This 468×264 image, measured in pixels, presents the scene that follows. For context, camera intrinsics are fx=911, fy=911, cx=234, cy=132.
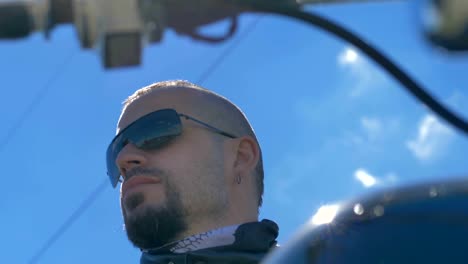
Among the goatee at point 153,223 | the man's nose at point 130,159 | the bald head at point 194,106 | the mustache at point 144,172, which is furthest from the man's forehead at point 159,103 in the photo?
the goatee at point 153,223

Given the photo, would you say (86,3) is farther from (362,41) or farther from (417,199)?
(417,199)

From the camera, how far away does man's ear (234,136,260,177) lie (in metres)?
3.32

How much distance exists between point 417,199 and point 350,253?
0.12m

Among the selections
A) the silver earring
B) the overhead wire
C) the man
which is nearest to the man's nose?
the man

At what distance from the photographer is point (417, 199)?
1269mm

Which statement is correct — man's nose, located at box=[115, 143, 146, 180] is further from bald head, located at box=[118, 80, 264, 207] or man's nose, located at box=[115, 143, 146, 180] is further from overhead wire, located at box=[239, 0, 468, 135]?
overhead wire, located at box=[239, 0, 468, 135]

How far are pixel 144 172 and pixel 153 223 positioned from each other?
255 millimetres

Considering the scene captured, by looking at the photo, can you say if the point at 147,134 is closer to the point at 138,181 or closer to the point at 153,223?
the point at 138,181

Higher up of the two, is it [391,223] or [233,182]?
[233,182]

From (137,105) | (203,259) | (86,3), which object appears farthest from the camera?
(137,105)

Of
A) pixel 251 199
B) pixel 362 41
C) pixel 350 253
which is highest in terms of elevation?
pixel 362 41

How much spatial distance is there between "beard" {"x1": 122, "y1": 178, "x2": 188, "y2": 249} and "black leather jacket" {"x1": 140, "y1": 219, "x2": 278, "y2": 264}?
0.04 m

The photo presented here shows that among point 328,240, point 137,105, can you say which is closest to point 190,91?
point 137,105

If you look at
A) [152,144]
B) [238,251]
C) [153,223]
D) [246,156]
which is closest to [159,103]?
[152,144]
